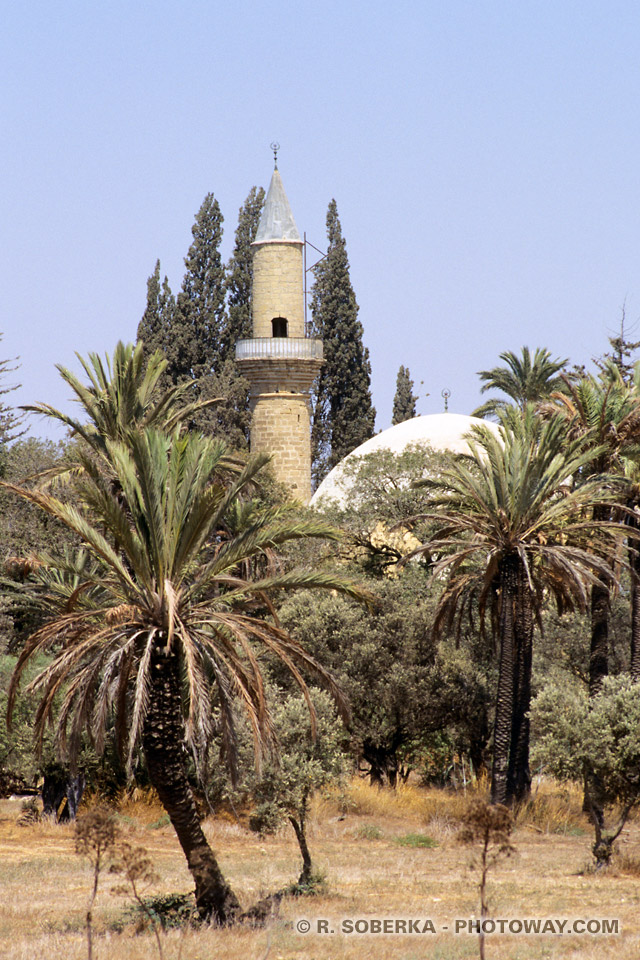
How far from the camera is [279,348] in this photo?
148 ft

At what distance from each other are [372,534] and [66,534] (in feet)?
29.7

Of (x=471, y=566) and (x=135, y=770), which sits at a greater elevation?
(x=471, y=566)

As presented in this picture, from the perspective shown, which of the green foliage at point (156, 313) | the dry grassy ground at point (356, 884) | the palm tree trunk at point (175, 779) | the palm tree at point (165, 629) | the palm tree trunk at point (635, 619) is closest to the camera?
the dry grassy ground at point (356, 884)

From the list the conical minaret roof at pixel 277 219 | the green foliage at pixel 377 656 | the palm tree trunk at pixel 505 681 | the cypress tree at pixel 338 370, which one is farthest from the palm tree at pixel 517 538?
the cypress tree at pixel 338 370

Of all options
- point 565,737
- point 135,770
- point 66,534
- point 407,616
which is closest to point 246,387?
point 66,534

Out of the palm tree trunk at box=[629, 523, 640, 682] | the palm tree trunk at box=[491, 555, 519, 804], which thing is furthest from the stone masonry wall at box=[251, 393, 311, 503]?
the palm tree trunk at box=[491, 555, 519, 804]

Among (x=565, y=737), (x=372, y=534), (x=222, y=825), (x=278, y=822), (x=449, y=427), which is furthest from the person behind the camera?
(x=449, y=427)

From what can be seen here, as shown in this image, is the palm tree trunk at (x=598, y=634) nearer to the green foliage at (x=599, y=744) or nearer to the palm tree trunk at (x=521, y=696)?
the palm tree trunk at (x=521, y=696)

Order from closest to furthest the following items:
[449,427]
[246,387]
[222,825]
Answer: [222,825] < [449,427] < [246,387]

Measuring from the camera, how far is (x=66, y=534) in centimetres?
3469

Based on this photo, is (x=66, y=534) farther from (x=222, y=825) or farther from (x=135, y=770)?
(x=222, y=825)

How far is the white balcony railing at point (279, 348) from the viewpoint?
147 feet

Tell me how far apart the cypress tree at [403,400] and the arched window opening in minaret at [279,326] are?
1579 cm

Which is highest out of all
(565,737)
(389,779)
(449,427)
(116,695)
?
(449,427)
